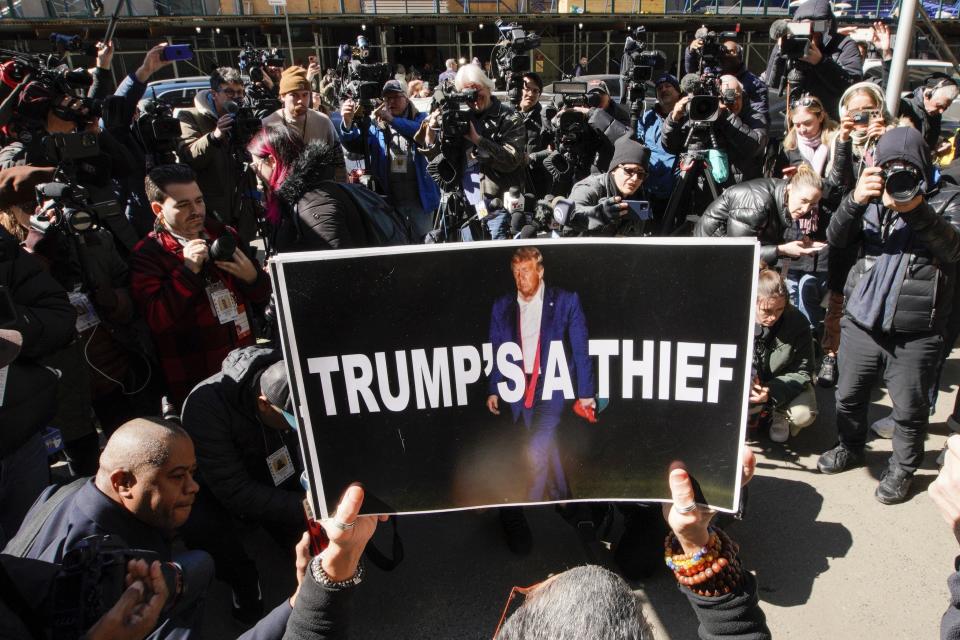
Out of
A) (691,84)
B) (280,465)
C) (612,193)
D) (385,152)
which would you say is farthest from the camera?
(385,152)

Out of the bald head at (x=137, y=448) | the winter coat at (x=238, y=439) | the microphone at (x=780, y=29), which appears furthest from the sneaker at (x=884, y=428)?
the bald head at (x=137, y=448)

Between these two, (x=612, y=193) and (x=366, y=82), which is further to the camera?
(x=366, y=82)

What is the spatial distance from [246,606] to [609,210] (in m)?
2.39

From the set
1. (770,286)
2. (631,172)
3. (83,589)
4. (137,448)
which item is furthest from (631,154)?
(83,589)

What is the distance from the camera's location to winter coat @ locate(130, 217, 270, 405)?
294 centimetres

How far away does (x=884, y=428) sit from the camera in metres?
3.81

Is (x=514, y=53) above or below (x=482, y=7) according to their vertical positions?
below

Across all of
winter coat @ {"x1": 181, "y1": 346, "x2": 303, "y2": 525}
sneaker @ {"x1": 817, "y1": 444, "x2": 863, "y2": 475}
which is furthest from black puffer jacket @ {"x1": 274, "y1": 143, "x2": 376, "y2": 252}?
sneaker @ {"x1": 817, "y1": 444, "x2": 863, "y2": 475}

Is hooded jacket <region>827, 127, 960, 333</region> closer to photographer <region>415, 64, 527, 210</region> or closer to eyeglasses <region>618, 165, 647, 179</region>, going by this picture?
eyeglasses <region>618, 165, 647, 179</region>

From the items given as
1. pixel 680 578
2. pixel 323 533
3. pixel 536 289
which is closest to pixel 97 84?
pixel 323 533

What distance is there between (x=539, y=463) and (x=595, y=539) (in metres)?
1.64

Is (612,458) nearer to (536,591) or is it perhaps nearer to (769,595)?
(536,591)

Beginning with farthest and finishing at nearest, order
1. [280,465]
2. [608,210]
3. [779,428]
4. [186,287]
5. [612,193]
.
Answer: [612,193], [779,428], [608,210], [186,287], [280,465]

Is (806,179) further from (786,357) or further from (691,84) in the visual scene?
(691,84)
